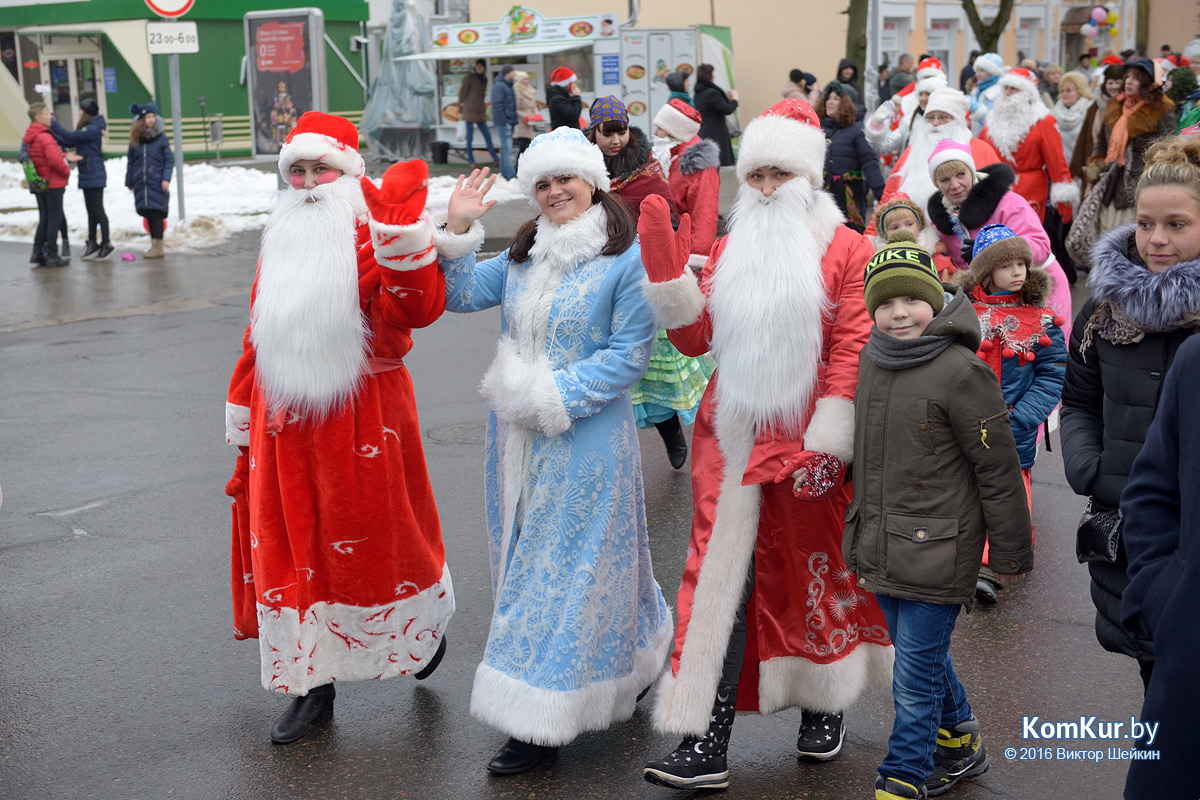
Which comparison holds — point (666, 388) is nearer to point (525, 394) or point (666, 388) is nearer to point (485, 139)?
point (525, 394)

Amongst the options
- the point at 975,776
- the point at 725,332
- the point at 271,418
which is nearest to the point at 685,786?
the point at 975,776

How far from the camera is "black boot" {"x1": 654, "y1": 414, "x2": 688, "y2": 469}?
6.68 m

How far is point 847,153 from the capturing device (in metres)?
11.4

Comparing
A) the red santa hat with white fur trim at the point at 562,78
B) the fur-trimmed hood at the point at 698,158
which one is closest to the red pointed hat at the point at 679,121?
the fur-trimmed hood at the point at 698,158

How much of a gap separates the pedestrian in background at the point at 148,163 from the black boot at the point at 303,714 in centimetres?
1191

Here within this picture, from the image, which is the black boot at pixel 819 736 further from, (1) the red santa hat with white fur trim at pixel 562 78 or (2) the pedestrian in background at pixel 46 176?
(2) the pedestrian in background at pixel 46 176

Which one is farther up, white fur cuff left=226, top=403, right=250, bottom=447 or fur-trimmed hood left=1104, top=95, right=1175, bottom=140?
fur-trimmed hood left=1104, top=95, right=1175, bottom=140

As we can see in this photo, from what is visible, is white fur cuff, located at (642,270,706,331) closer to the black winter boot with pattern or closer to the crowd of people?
the crowd of people

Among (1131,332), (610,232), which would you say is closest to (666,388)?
(610,232)

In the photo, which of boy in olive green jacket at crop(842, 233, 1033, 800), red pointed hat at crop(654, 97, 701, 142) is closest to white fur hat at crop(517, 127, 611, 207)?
boy in olive green jacket at crop(842, 233, 1033, 800)

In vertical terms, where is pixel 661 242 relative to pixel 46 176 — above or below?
below

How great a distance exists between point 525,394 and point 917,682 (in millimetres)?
1391

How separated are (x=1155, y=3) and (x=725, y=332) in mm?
44529

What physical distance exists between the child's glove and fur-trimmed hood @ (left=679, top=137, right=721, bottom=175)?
14.6ft
